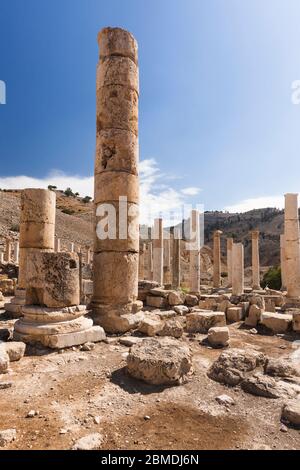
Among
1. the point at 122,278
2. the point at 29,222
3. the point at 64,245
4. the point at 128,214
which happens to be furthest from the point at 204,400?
the point at 64,245

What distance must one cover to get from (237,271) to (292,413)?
14640 mm

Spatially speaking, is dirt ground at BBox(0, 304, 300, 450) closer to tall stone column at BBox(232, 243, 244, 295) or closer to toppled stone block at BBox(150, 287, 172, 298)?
toppled stone block at BBox(150, 287, 172, 298)

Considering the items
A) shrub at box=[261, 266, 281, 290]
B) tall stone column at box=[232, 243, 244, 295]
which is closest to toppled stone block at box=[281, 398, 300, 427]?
tall stone column at box=[232, 243, 244, 295]

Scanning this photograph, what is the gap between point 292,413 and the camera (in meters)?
3.51

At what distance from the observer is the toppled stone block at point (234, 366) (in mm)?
4609

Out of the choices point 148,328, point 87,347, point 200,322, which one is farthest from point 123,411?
point 200,322

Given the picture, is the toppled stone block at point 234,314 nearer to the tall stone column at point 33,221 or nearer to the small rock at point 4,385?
the tall stone column at point 33,221

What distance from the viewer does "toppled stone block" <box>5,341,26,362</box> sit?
5.05m

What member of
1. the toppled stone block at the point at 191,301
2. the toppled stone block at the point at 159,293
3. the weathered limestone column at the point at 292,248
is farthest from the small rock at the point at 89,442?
the weathered limestone column at the point at 292,248

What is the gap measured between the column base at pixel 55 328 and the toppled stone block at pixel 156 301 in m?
4.31

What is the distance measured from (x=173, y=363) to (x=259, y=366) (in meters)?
1.78

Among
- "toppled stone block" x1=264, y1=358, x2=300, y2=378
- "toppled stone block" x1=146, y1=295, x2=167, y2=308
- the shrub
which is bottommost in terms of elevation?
the shrub

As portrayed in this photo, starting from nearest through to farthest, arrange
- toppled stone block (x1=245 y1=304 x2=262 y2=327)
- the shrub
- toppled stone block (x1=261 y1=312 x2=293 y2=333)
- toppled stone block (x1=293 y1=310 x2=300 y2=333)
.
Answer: toppled stone block (x1=293 y1=310 x2=300 y2=333) < toppled stone block (x1=261 y1=312 x2=293 y2=333) < toppled stone block (x1=245 y1=304 x2=262 y2=327) < the shrub

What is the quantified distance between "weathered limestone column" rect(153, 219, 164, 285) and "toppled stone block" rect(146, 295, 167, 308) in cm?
834
